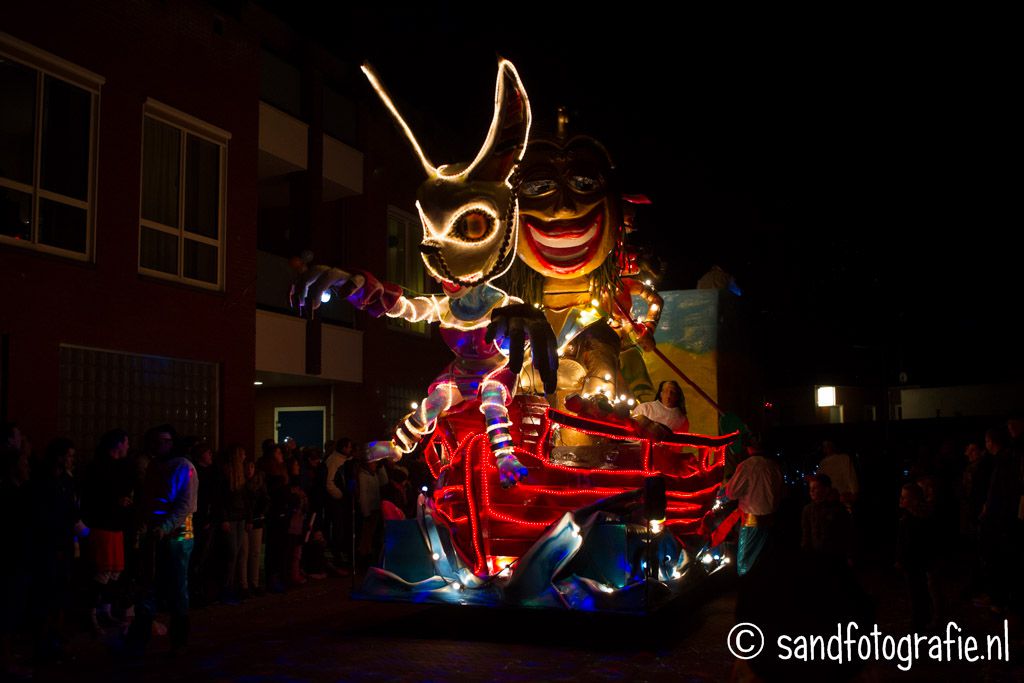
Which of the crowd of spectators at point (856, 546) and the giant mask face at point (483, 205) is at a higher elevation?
the giant mask face at point (483, 205)

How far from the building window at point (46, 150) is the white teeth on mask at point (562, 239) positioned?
6.37m

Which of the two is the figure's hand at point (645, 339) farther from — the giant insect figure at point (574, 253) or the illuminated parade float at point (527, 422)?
the illuminated parade float at point (527, 422)

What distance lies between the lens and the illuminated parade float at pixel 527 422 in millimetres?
7602

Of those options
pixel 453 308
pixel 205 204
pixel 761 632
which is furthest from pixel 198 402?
pixel 761 632

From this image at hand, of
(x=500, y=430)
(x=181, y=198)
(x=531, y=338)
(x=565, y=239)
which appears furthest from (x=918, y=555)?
(x=181, y=198)

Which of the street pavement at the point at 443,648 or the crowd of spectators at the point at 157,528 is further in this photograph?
the crowd of spectators at the point at 157,528

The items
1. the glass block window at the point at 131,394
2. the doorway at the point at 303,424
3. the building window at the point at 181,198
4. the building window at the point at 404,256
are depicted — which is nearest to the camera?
the glass block window at the point at 131,394

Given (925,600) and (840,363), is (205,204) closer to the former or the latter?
(925,600)

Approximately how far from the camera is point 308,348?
60.1 feet

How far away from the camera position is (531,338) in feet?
23.6

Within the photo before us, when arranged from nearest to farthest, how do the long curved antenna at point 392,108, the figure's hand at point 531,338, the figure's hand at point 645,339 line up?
the figure's hand at point 531,338, the long curved antenna at point 392,108, the figure's hand at point 645,339

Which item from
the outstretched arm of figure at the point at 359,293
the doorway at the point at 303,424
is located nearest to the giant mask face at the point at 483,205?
the outstretched arm of figure at the point at 359,293

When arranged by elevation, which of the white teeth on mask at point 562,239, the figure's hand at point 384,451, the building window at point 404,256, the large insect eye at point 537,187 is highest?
the building window at point 404,256

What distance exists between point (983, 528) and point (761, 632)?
5585 mm
